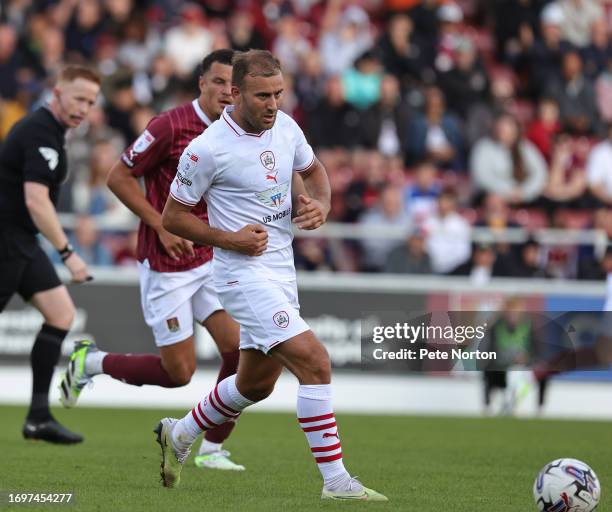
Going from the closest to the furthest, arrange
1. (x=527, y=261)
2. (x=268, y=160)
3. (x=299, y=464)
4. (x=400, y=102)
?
(x=268, y=160) < (x=299, y=464) < (x=527, y=261) < (x=400, y=102)

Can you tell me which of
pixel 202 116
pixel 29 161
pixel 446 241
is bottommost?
pixel 446 241

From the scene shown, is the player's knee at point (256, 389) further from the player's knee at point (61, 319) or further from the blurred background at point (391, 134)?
the blurred background at point (391, 134)

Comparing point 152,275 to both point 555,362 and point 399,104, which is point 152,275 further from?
point 399,104

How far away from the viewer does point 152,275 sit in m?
9.05

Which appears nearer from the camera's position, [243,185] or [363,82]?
[243,185]

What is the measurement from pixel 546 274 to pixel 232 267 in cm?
1045

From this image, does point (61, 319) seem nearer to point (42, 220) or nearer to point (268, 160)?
point (42, 220)

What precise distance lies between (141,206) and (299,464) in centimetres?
215

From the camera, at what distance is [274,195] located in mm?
7328

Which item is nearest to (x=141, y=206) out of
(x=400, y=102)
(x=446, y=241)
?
(x=446, y=241)

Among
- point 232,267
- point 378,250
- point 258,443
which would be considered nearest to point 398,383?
point 378,250

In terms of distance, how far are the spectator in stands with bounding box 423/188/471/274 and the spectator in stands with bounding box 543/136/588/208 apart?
1815 mm

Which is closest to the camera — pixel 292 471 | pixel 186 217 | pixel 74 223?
pixel 186 217

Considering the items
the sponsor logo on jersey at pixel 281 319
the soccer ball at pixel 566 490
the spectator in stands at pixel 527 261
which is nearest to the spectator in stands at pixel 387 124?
the spectator in stands at pixel 527 261
